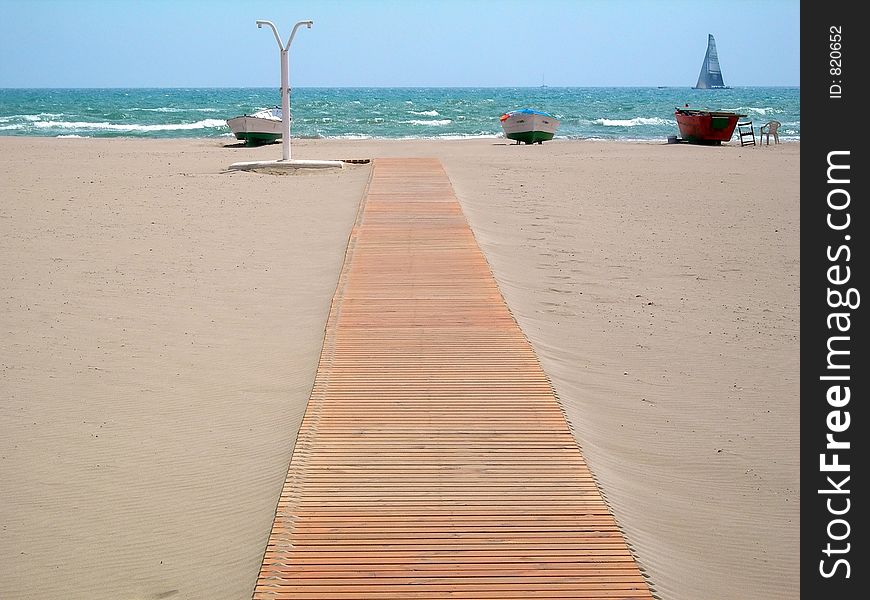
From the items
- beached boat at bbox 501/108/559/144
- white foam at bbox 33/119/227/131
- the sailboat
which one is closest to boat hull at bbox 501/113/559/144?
beached boat at bbox 501/108/559/144

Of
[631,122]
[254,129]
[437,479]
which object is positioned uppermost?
[631,122]

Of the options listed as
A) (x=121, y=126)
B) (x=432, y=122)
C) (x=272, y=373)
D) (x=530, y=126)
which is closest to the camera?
(x=272, y=373)

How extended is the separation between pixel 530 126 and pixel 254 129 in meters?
9.64

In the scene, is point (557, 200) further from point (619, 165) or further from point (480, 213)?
point (619, 165)

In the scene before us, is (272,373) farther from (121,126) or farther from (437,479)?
(121,126)

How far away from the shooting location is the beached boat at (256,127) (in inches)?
1209

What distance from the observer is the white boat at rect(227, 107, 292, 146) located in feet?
101

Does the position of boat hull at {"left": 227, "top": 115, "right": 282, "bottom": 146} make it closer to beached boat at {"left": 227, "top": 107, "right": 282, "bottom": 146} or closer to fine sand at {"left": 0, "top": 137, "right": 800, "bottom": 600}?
beached boat at {"left": 227, "top": 107, "right": 282, "bottom": 146}

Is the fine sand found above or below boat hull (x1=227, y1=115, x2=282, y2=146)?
below

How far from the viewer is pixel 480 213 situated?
12.9 meters

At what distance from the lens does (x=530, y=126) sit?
108 ft

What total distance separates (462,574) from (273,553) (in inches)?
27.4

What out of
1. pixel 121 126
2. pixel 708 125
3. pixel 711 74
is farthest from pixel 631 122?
pixel 711 74
